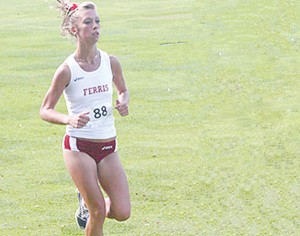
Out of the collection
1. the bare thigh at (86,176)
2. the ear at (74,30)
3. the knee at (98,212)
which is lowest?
the knee at (98,212)

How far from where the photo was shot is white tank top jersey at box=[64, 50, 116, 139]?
7.58 meters

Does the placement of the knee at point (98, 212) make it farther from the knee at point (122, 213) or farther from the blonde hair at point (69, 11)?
the blonde hair at point (69, 11)

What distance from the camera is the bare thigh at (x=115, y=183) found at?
7754 mm

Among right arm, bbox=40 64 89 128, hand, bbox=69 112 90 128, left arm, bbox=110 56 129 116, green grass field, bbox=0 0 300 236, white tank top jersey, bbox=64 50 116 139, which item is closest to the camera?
hand, bbox=69 112 90 128

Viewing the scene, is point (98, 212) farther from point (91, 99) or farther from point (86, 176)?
point (91, 99)

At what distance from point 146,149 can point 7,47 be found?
8.79 m

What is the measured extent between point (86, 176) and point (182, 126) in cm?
582

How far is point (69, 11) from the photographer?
7922mm

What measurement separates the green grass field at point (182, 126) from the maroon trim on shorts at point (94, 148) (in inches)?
57.9

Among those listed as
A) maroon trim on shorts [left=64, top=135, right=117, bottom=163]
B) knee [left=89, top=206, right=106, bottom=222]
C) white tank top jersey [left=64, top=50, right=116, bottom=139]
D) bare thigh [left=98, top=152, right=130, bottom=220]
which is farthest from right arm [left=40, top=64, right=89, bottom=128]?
knee [left=89, top=206, right=106, bottom=222]

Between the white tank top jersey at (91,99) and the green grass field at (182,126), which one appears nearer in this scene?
the white tank top jersey at (91,99)

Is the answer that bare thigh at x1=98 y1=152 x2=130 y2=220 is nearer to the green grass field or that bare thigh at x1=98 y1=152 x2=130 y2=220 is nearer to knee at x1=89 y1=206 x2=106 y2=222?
knee at x1=89 y1=206 x2=106 y2=222

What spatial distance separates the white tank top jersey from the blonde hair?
0.34m

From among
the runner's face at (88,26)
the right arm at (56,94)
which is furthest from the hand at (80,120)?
the runner's face at (88,26)
